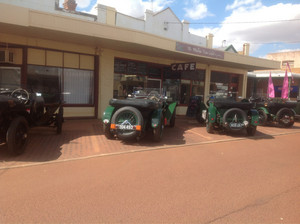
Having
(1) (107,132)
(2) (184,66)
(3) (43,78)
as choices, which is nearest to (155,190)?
(1) (107,132)

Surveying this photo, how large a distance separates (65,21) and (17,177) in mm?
5672

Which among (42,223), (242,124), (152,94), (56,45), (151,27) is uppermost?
(151,27)

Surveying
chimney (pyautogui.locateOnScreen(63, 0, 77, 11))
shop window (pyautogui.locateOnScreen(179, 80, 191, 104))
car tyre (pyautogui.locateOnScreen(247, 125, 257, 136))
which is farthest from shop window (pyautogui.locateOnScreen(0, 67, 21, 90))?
chimney (pyautogui.locateOnScreen(63, 0, 77, 11))

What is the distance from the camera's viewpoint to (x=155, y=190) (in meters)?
3.60

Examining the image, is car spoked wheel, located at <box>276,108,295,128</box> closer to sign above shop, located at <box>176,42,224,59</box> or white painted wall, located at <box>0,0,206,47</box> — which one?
sign above shop, located at <box>176,42,224,59</box>

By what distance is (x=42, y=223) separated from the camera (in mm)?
2648

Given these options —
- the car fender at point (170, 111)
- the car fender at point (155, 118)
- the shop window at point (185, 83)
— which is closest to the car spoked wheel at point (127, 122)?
the car fender at point (155, 118)

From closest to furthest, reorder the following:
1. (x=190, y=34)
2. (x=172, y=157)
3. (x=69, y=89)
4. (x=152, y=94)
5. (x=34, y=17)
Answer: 1. (x=172, y=157)
2. (x=34, y=17)
3. (x=152, y=94)
4. (x=69, y=89)
5. (x=190, y=34)

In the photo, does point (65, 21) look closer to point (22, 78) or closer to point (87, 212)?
point (22, 78)

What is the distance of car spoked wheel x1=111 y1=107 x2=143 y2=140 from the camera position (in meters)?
6.03

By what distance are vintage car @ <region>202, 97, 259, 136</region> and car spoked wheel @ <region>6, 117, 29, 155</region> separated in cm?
566

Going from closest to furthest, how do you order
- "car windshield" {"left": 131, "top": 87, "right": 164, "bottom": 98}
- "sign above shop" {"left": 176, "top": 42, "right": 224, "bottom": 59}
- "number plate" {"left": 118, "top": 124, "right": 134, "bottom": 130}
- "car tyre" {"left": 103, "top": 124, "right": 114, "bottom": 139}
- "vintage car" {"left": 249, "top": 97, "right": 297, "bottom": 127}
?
"number plate" {"left": 118, "top": 124, "right": 134, "bottom": 130}, "car tyre" {"left": 103, "top": 124, "right": 114, "bottom": 139}, "car windshield" {"left": 131, "top": 87, "right": 164, "bottom": 98}, "vintage car" {"left": 249, "top": 97, "right": 297, "bottom": 127}, "sign above shop" {"left": 176, "top": 42, "right": 224, "bottom": 59}

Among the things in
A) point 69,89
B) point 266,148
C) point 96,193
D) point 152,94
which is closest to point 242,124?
point 266,148

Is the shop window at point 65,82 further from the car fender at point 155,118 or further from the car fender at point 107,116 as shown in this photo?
the car fender at point 155,118
